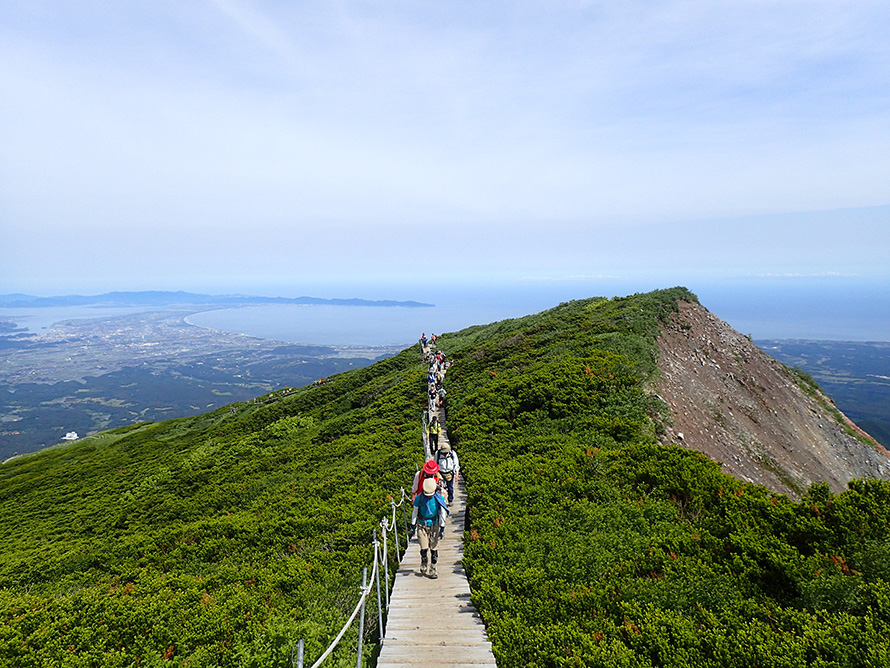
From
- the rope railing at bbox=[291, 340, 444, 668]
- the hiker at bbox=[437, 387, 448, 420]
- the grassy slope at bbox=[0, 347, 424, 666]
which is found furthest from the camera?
the hiker at bbox=[437, 387, 448, 420]

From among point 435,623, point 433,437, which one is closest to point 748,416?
point 433,437

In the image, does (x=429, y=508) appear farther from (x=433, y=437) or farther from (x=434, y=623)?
(x=433, y=437)

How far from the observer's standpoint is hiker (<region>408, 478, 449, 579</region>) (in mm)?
9086

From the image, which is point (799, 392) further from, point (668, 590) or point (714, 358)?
point (668, 590)

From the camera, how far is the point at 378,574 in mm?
6781

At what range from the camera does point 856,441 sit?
26469mm

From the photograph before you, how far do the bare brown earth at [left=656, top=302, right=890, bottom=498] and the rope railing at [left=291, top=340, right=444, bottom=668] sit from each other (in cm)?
1002

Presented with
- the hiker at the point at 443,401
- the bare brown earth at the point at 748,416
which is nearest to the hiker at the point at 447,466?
the bare brown earth at the point at 748,416

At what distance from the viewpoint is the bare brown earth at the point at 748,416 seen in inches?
666

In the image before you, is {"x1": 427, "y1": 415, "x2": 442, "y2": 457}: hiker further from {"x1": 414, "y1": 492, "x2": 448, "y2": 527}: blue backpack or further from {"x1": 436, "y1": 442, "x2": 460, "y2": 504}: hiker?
{"x1": 414, "y1": 492, "x2": 448, "y2": 527}: blue backpack

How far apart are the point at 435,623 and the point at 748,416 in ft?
73.0

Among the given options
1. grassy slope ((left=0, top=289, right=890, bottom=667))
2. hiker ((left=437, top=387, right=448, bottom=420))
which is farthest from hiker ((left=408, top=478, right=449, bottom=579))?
hiker ((left=437, top=387, right=448, bottom=420))

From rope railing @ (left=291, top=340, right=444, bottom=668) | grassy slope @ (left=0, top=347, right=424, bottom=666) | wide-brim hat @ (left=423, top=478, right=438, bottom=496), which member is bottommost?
grassy slope @ (left=0, top=347, right=424, bottom=666)

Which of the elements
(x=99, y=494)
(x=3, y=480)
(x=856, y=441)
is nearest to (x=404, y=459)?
(x=99, y=494)
